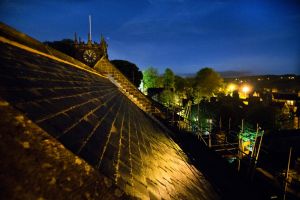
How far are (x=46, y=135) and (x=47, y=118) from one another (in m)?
0.41

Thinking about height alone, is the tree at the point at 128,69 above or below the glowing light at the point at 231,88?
above

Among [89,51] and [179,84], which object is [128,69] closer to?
[89,51]

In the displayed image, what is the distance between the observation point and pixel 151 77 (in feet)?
301

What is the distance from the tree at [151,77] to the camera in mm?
90438

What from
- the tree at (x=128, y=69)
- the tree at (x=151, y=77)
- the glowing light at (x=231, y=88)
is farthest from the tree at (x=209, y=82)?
the tree at (x=128, y=69)

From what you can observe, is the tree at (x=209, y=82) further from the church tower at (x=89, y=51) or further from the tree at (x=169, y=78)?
the church tower at (x=89, y=51)

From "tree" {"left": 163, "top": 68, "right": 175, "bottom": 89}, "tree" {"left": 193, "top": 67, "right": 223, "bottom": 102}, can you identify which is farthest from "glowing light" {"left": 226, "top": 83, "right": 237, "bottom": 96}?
"tree" {"left": 163, "top": 68, "right": 175, "bottom": 89}

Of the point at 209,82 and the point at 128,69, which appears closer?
the point at 128,69

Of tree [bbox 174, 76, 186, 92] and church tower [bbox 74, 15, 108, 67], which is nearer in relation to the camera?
church tower [bbox 74, 15, 108, 67]

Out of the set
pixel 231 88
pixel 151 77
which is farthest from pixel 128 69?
pixel 231 88

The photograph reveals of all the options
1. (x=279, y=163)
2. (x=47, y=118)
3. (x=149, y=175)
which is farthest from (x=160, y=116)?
(x=47, y=118)

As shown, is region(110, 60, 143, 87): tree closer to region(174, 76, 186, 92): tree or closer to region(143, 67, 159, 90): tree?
region(143, 67, 159, 90): tree

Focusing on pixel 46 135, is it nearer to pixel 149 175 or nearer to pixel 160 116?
pixel 149 175

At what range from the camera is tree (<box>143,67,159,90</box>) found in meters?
90.4
